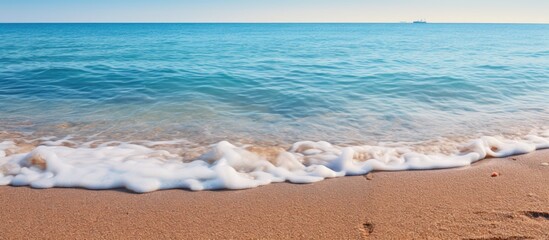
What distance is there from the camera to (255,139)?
500cm

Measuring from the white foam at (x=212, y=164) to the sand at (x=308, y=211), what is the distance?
170 millimetres

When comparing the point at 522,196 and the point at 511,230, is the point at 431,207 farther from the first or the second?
the point at 522,196

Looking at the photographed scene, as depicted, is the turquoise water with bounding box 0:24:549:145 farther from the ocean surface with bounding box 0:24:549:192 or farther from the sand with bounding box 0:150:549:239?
the sand with bounding box 0:150:549:239

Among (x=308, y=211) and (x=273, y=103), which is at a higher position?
(x=308, y=211)

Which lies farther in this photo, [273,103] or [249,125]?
[273,103]

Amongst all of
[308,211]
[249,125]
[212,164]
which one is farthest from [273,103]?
[308,211]

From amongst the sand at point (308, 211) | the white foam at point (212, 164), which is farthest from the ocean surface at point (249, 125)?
the sand at point (308, 211)

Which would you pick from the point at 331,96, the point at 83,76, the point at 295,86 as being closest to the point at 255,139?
the point at 331,96

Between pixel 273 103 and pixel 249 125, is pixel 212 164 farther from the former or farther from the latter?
pixel 273 103

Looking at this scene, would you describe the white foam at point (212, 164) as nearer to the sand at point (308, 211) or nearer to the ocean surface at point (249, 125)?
the ocean surface at point (249, 125)

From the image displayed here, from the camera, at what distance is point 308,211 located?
9.20 feet

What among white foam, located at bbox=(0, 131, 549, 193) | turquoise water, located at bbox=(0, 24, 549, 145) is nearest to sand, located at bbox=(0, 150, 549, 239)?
white foam, located at bbox=(0, 131, 549, 193)

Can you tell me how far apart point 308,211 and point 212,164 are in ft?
4.78

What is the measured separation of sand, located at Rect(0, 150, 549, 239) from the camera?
2.50 meters
